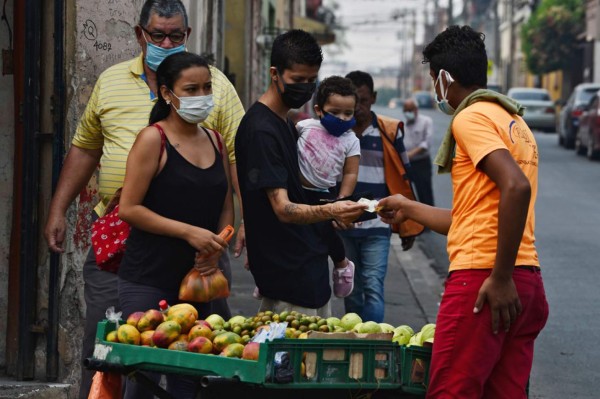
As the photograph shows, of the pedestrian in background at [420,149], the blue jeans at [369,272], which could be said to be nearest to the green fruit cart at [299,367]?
the blue jeans at [369,272]

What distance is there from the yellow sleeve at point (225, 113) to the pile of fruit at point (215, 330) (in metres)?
1.33

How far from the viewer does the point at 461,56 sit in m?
4.83

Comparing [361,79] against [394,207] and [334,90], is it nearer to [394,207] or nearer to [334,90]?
[334,90]

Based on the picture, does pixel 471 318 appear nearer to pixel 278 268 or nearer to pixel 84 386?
pixel 278 268

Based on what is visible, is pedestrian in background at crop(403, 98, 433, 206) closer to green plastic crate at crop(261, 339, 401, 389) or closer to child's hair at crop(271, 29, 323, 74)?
child's hair at crop(271, 29, 323, 74)

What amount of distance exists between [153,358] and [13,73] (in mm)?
3189

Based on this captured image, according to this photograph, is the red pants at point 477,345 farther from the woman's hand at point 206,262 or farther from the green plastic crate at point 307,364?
the woman's hand at point 206,262

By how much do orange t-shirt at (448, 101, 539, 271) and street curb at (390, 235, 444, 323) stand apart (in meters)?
5.90

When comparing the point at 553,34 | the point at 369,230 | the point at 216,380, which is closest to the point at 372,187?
the point at 369,230

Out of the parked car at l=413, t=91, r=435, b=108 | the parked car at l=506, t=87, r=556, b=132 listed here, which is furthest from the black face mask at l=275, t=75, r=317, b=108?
the parked car at l=413, t=91, r=435, b=108

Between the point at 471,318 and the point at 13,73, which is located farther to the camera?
the point at 13,73

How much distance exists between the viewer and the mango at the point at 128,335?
16.1 feet

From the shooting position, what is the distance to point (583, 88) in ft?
116

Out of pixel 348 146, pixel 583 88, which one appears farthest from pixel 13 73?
pixel 583 88
